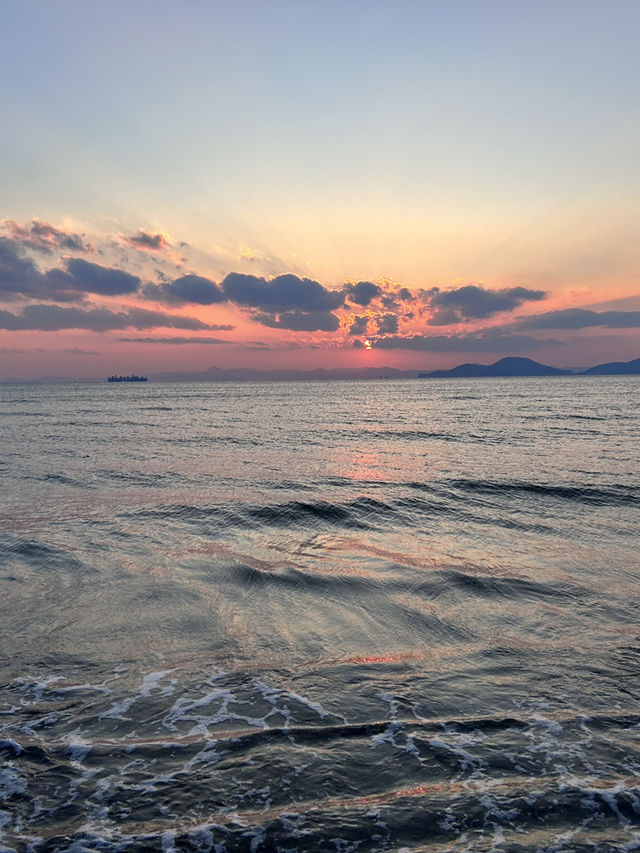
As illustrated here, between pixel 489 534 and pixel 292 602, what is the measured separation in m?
8.26

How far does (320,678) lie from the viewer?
25.0 feet

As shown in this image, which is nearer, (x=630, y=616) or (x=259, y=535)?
(x=630, y=616)

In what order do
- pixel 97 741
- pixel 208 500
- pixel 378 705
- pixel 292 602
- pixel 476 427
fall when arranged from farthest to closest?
pixel 476 427 < pixel 208 500 < pixel 292 602 < pixel 378 705 < pixel 97 741

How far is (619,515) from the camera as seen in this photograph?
1797cm

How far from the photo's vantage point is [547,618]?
973 centimetres

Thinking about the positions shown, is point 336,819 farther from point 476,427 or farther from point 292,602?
point 476,427

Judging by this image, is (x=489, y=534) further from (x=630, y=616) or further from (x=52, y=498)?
(x=52, y=498)

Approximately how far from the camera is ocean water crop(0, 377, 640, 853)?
16.5 feet

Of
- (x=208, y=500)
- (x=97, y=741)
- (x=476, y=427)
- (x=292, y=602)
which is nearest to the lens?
(x=97, y=741)

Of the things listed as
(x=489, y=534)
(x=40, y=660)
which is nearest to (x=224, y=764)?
(x=40, y=660)

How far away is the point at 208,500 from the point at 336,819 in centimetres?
1689

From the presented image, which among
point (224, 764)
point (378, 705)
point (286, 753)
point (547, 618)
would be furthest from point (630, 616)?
point (224, 764)

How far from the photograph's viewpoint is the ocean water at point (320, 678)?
198 inches

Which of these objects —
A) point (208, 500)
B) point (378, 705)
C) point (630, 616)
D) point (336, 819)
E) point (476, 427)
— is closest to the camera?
point (336, 819)
